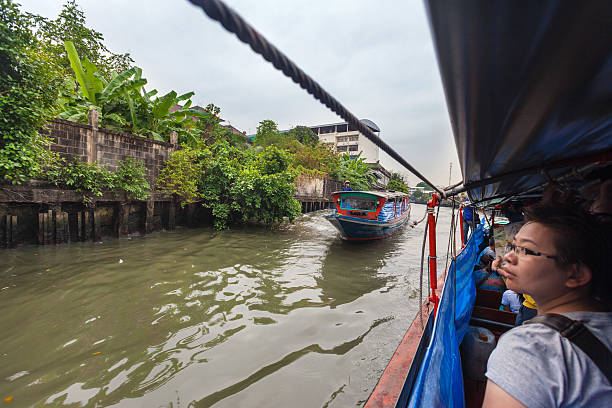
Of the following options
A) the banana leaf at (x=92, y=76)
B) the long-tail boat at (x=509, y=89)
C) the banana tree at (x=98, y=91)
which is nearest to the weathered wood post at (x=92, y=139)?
the banana tree at (x=98, y=91)

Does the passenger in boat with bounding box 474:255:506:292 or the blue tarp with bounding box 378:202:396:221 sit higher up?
the blue tarp with bounding box 378:202:396:221

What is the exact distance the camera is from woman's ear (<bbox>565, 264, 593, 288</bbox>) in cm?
102

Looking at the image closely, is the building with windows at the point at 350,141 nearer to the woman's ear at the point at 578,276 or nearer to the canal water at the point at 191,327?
the canal water at the point at 191,327

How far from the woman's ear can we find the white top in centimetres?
13

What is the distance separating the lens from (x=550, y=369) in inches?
33.5

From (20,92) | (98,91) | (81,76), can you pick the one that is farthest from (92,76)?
(20,92)

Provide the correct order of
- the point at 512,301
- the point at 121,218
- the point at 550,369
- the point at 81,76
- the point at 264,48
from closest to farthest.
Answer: the point at 264,48, the point at 550,369, the point at 512,301, the point at 121,218, the point at 81,76

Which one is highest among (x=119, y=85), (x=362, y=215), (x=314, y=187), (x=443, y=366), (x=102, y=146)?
(x=119, y=85)

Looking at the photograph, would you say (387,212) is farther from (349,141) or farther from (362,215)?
(349,141)

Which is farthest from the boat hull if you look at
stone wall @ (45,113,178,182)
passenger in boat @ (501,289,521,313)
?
stone wall @ (45,113,178,182)

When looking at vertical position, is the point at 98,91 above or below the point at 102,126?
above

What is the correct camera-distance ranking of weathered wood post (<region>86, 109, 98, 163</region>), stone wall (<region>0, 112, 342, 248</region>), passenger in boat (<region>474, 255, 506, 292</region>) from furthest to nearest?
1. weathered wood post (<region>86, 109, 98, 163</region>)
2. stone wall (<region>0, 112, 342, 248</region>)
3. passenger in boat (<region>474, 255, 506, 292</region>)

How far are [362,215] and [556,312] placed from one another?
33.9 feet

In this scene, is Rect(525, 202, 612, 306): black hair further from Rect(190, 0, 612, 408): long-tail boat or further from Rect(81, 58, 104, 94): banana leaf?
Rect(81, 58, 104, 94): banana leaf
